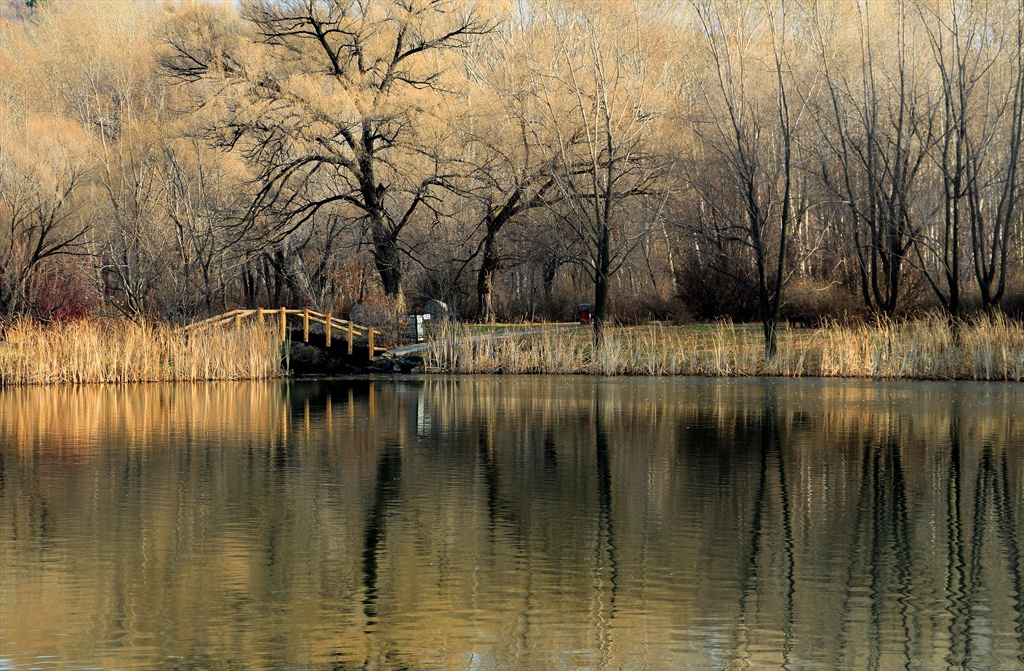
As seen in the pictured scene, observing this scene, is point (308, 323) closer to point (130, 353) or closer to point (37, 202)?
point (130, 353)

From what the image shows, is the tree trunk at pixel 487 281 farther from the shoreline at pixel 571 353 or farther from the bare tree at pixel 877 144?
the bare tree at pixel 877 144

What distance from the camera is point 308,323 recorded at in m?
31.1

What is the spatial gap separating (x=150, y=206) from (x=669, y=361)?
16.5 metres

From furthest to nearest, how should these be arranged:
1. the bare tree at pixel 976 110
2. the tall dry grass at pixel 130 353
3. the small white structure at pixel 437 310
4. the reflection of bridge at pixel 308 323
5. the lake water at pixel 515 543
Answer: the small white structure at pixel 437 310 → the reflection of bridge at pixel 308 323 → the bare tree at pixel 976 110 → the tall dry grass at pixel 130 353 → the lake water at pixel 515 543

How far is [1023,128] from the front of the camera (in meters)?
28.9

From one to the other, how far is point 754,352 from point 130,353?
1366 cm

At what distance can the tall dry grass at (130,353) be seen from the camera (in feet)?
83.7

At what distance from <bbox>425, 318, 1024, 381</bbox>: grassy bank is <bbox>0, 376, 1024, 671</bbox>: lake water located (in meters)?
7.03

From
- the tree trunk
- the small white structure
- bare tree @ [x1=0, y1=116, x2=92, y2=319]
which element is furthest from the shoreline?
bare tree @ [x1=0, y1=116, x2=92, y2=319]

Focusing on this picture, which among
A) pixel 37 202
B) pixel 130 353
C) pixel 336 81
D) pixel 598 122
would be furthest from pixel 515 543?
pixel 37 202

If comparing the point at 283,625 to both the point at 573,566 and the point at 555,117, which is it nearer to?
the point at 573,566

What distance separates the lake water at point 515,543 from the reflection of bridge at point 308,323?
10.4m

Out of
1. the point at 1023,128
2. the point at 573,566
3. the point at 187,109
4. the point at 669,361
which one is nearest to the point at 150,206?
the point at 187,109

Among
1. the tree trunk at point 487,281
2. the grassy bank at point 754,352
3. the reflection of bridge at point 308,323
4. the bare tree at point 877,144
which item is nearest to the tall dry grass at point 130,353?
the reflection of bridge at point 308,323
